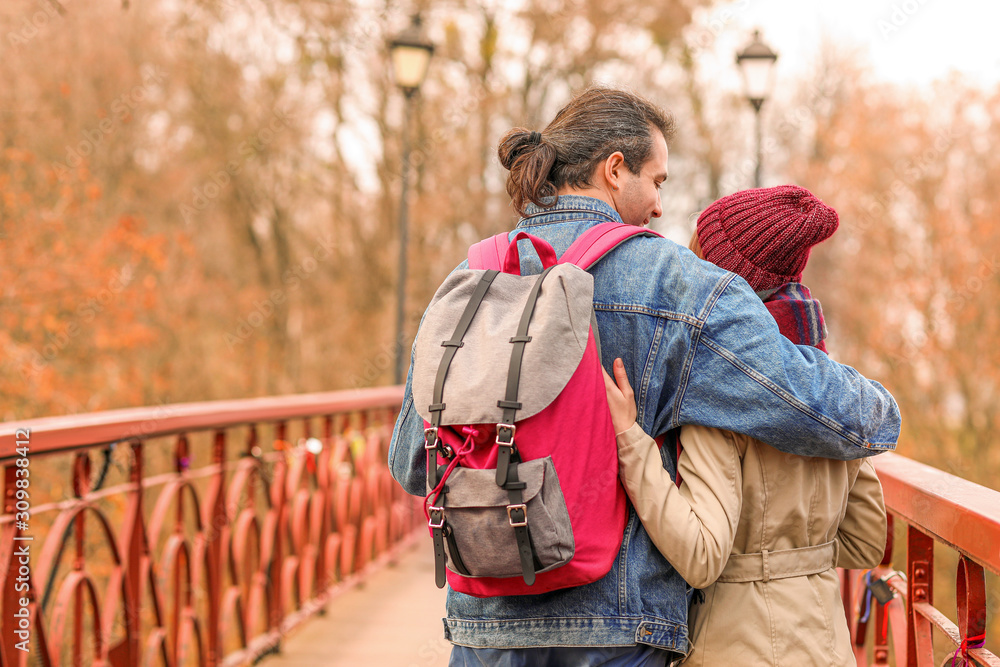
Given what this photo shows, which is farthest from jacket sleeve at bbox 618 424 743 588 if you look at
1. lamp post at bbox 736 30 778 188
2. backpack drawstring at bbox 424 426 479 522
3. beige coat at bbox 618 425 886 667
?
lamp post at bbox 736 30 778 188

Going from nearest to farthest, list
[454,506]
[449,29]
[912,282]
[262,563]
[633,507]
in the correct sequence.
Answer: [454,506]
[633,507]
[262,563]
[912,282]
[449,29]

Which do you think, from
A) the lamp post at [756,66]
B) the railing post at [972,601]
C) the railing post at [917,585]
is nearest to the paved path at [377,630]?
the railing post at [917,585]

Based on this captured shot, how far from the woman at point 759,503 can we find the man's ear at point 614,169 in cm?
19

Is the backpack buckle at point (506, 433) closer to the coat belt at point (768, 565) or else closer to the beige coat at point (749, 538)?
the beige coat at point (749, 538)

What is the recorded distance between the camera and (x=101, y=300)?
11625 millimetres

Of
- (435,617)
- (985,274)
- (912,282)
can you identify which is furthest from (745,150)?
(435,617)

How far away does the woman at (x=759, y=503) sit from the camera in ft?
4.65

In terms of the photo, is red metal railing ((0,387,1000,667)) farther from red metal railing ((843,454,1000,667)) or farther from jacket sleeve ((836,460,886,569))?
jacket sleeve ((836,460,886,569))

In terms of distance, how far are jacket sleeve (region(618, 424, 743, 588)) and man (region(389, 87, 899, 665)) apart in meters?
0.05

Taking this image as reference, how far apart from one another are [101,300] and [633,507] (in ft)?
38.1

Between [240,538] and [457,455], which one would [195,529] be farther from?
[457,455]

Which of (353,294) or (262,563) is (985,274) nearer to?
(353,294)

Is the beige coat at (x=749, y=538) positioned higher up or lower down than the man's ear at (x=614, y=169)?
lower down

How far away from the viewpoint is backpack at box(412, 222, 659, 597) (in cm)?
131
